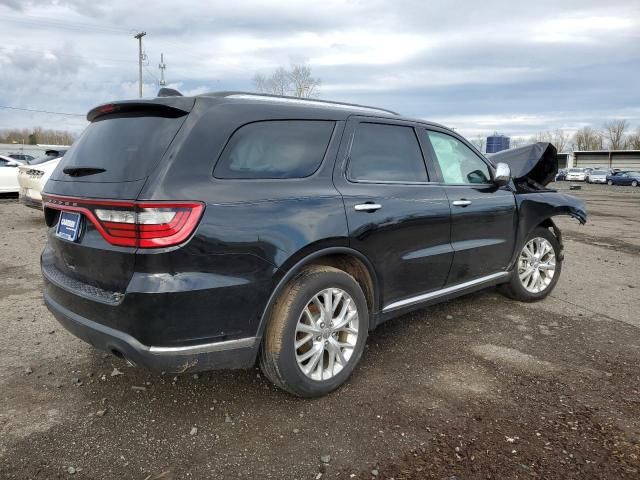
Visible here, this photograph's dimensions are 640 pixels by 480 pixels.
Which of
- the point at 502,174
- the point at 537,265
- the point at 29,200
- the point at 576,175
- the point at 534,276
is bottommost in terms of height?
the point at 534,276

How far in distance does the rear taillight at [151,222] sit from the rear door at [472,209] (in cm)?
216

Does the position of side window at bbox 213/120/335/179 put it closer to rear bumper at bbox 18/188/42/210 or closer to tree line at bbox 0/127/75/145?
rear bumper at bbox 18/188/42/210

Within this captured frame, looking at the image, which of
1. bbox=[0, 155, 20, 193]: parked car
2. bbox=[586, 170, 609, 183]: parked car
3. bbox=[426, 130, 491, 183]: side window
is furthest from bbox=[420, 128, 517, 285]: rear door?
bbox=[586, 170, 609, 183]: parked car

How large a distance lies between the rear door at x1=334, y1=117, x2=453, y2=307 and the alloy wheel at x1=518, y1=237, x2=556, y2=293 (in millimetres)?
1450

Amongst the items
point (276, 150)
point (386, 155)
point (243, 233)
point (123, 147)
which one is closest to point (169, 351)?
point (243, 233)

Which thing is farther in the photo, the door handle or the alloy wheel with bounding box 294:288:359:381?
the door handle

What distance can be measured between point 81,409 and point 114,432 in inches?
14.7

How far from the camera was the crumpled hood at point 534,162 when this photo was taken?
5.22 metres

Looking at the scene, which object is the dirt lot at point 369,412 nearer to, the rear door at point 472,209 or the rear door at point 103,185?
the rear door at point 472,209

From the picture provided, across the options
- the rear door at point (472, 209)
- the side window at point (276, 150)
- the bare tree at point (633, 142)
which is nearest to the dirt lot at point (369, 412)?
the rear door at point (472, 209)

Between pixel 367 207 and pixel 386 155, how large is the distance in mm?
579

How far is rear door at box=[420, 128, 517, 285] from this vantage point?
3.85 metres

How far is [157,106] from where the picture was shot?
2.61m

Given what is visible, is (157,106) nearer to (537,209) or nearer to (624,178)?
(537,209)
